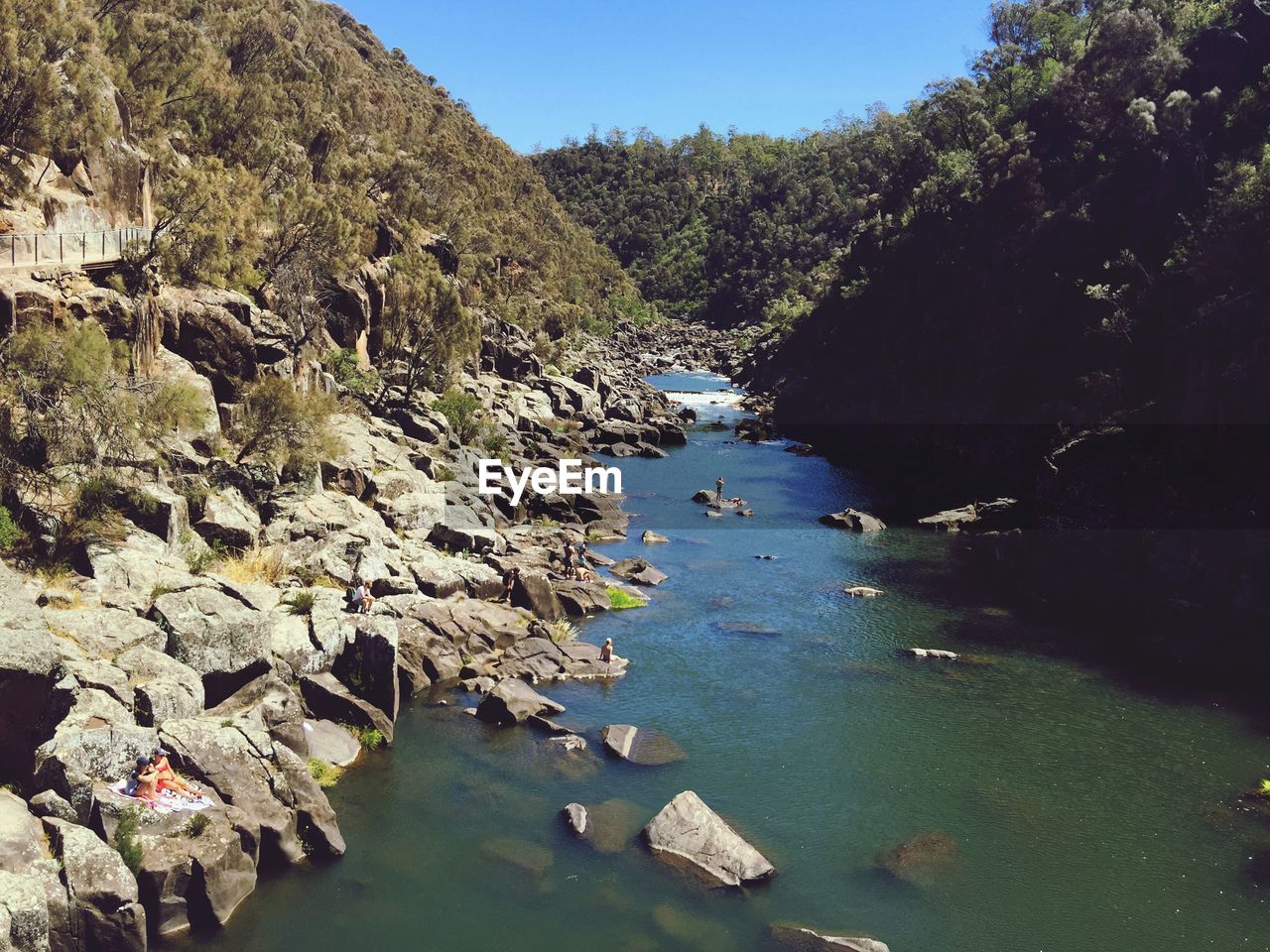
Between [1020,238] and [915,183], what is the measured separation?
134ft

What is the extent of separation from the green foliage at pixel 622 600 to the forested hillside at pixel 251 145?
1042 inches

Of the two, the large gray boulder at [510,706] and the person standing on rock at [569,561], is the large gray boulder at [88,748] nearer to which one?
the large gray boulder at [510,706]

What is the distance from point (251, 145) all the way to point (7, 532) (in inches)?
2045

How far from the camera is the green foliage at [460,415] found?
230ft

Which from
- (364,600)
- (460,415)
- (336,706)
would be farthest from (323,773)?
(460,415)

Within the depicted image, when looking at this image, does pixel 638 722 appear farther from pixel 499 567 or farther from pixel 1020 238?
pixel 1020 238

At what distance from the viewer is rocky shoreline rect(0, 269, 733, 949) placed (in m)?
21.3

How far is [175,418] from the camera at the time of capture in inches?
1539

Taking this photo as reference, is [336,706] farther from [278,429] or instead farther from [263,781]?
[278,429]

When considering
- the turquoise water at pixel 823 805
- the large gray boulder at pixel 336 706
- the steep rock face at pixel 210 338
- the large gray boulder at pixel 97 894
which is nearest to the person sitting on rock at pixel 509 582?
the turquoise water at pixel 823 805

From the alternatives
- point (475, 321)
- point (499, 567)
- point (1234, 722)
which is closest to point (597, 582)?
point (499, 567)

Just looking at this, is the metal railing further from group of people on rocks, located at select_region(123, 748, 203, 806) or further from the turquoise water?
the turquoise water

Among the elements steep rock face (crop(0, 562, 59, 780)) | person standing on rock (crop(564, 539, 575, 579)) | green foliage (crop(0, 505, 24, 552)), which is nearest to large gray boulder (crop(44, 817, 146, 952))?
steep rock face (crop(0, 562, 59, 780))

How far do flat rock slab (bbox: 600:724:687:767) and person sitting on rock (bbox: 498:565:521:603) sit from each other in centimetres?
1203
